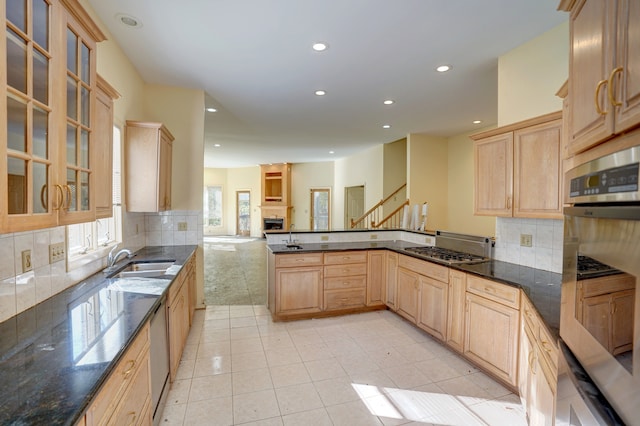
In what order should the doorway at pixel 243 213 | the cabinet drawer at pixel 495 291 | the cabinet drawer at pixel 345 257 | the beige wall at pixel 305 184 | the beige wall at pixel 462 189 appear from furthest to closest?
the doorway at pixel 243 213 < the beige wall at pixel 305 184 < the beige wall at pixel 462 189 < the cabinet drawer at pixel 345 257 < the cabinet drawer at pixel 495 291

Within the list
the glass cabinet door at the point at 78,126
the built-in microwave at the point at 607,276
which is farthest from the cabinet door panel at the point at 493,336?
the glass cabinet door at the point at 78,126

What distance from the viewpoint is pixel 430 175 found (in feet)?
20.6

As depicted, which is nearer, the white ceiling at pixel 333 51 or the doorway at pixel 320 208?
the white ceiling at pixel 333 51

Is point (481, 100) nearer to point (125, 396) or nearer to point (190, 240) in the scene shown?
point (190, 240)

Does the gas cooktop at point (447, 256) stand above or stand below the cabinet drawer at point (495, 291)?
above

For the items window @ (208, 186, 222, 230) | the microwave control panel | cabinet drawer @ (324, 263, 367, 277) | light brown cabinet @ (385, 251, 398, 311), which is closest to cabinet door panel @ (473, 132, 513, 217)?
light brown cabinet @ (385, 251, 398, 311)

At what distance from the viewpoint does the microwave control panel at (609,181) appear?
28.4 inches

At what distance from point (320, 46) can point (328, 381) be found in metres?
2.92

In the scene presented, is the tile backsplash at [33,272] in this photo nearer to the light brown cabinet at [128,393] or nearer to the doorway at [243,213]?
the light brown cabinet at [128,393]

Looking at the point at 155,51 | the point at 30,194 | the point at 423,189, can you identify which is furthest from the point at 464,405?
the point at 423,189

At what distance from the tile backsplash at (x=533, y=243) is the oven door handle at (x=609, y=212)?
1777 mm

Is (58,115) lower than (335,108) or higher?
lower

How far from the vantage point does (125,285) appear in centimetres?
212

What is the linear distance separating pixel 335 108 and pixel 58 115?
3749 mm
